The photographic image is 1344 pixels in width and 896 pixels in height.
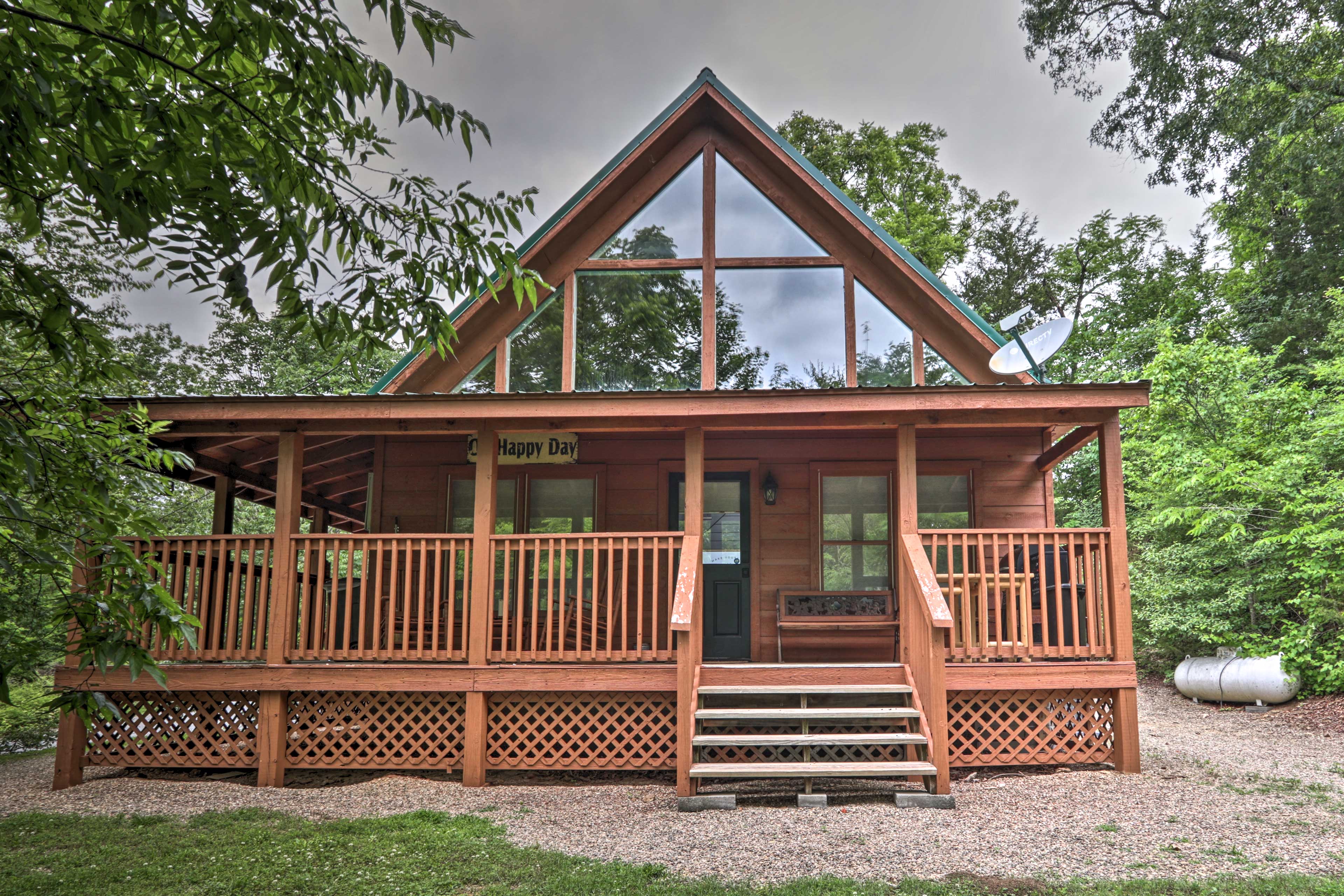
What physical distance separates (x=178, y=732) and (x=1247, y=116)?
17.6m

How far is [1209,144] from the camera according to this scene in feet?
52.7

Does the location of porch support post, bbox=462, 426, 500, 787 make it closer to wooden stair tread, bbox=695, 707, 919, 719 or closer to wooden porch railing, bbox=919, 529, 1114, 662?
wooden stair tread, bbox=695, 707, 919, 719

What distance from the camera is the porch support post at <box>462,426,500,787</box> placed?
714 cm

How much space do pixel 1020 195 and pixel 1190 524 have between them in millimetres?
18591

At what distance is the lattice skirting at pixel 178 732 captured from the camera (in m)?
7.34

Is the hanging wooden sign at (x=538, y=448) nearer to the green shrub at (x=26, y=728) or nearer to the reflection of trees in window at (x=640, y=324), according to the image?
the reflection of trees in window at (x=640, y=324)

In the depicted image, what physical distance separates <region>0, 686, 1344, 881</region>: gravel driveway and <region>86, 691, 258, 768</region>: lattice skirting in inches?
7.9

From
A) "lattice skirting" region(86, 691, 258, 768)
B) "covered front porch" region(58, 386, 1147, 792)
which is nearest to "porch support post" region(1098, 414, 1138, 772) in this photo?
"covered front porch" region(58, 386, 1147, 792)

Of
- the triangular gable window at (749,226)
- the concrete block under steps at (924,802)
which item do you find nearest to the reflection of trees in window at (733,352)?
the triangular gable window at (749,226)

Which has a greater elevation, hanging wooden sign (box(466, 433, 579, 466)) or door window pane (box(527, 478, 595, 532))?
hanging wooden sign (box(466, 433, 579, 466))

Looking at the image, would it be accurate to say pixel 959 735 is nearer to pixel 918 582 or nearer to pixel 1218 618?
pixel 918 582

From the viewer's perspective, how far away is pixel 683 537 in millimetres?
7348

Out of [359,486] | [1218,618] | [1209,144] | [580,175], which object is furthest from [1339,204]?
[580,175]

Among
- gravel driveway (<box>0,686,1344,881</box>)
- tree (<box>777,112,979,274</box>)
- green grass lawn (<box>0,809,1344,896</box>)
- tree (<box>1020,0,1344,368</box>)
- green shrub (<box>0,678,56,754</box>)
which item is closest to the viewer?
green grass lawn (<box>0,809,1344,896</box>)
